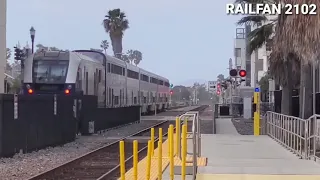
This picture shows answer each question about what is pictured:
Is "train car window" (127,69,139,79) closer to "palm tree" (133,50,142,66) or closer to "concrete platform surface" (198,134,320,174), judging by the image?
"concrete platform surface" (198,134,320,174)

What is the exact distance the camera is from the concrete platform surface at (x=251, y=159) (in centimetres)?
1298

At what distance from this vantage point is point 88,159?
1795 cm

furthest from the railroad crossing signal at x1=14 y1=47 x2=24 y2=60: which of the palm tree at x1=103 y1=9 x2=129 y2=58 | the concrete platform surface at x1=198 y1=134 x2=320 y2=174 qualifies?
the palm tree at x1=103 y1=9 x2=129 y2=58

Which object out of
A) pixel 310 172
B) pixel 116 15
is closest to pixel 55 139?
pixel 310 172

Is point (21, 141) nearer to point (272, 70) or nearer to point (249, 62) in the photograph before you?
point (272, 70)

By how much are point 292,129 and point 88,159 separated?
615 cm

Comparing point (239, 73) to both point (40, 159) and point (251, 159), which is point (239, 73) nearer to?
point (251, 159)

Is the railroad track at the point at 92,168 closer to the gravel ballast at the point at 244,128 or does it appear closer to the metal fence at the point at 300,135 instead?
the metal fence at the point at 300,135

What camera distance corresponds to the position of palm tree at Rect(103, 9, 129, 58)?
78750 millimetres

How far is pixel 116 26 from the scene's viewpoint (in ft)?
258

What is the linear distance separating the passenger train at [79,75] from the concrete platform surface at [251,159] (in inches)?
435

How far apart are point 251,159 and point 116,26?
211 ft

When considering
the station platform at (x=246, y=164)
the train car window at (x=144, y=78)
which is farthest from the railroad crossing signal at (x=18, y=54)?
the train car window at (x=144, y=78)

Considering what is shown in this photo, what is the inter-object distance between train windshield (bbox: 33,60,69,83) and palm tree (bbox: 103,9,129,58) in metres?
46.7
